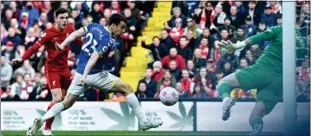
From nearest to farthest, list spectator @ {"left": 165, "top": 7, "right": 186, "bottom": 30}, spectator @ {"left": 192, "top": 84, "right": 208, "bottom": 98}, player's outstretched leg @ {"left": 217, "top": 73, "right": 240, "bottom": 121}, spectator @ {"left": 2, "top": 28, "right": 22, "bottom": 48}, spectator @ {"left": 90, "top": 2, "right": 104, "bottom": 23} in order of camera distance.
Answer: player's outstretched leg @ {"left": 217, "top": 73, "right": 240, "bottom": 121} < spectator @ {"left": 192, "top": 84, "right": 208, "bottom": 98} < spectator @ {"left": 165, "top": 7, "right": 186, "bottom": 30} < spectator @ {"left": 90, "top": 2, "right": 104, "bottom": 23} < spectator @ {"left": 2, "top": 28, "right": 22, "bottom": 48}

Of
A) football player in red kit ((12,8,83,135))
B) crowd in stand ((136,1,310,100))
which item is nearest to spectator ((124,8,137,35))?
crowd in stand ((136,1,310,100))

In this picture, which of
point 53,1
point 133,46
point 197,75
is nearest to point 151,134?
point 197,75

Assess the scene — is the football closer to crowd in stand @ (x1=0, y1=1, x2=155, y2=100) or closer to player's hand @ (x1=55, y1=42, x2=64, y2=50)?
player's hand @ (x1=55, y1=42, x2=64, y2=50)

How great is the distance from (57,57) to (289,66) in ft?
11.7

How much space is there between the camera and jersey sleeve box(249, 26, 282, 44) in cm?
1418

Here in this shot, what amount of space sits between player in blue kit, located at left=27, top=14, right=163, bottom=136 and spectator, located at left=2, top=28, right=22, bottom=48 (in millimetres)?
7505

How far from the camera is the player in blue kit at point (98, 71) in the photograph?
1371cm

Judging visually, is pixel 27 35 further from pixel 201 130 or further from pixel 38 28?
pixel 201 130

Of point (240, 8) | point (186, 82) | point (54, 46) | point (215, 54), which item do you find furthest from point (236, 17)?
point (54, 46)

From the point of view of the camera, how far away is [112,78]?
45.7 ft

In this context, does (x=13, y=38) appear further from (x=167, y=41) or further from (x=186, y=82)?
(x=186, y=82)

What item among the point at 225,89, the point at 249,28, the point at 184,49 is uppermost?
the point at 249,28

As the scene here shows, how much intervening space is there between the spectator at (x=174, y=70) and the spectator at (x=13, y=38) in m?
3.89

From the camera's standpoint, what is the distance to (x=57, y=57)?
15.2 meters
